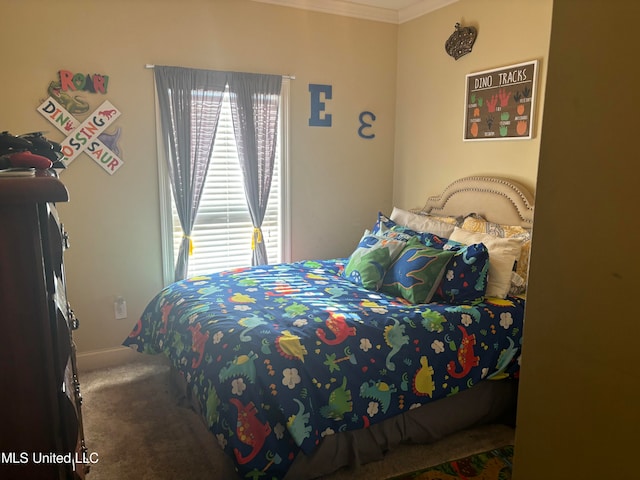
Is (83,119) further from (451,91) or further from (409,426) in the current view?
(409,426)

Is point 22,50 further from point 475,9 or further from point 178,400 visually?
point 475,9

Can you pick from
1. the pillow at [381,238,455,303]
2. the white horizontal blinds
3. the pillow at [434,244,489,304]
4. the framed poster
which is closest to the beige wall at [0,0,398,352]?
the white horizontal blinds

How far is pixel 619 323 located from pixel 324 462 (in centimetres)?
180

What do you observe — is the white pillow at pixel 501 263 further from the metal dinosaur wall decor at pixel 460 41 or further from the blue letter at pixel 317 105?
the blue letter at pixel 317 105

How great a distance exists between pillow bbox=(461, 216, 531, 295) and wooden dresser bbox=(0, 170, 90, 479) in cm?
225

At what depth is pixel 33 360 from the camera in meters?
0.91

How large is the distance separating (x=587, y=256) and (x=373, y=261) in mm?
2313

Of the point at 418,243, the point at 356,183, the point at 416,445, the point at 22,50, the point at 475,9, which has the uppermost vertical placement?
the point at 475,9

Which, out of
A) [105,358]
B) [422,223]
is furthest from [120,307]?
[422,223]

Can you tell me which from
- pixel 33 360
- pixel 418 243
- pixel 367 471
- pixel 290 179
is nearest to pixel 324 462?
pixel 367 471

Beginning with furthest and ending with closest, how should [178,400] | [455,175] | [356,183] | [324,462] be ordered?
[356,183] → [455,175] → [178,400] → [324,462]

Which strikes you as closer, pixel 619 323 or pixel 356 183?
pixel 619 323

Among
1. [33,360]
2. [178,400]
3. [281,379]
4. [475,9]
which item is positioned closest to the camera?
[33,360]

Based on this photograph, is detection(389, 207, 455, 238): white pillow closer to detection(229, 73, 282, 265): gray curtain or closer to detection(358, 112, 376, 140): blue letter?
detection(358, 112, 376, 140): blue letter
